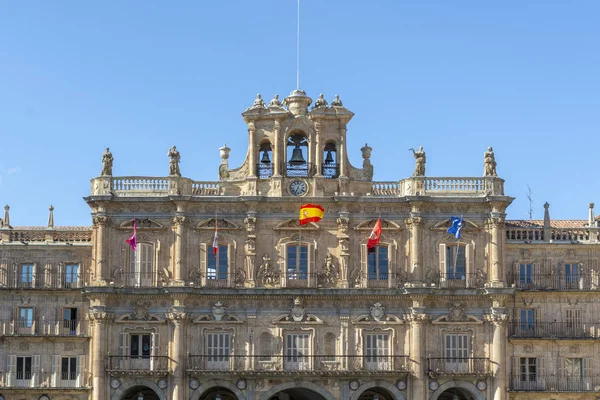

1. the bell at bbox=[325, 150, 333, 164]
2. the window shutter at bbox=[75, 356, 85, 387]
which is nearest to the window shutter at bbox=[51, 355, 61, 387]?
the window shutter at bbox=[75, 356, 85, 387]

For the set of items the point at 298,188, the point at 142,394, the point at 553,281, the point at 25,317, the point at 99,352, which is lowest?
the point at 142,394

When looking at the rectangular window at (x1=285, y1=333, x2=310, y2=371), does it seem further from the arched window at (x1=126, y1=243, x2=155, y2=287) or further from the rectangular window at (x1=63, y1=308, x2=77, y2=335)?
the rectangular window at (x1=63, y1=308, x2=77, y2=335)

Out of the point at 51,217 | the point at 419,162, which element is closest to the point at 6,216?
the point at 51,217

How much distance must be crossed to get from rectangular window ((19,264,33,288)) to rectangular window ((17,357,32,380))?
16.8ft

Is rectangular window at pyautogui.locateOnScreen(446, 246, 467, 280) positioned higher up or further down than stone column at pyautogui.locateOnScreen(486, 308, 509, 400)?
higher up

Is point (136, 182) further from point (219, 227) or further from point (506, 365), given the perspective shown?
point (506, 365)

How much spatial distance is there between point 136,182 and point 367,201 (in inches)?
624

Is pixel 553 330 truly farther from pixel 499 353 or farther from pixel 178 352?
pixel 178 352

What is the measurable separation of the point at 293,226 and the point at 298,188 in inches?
103

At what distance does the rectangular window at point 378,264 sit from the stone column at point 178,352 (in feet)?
42.4

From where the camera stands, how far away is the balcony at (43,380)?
93562 mm

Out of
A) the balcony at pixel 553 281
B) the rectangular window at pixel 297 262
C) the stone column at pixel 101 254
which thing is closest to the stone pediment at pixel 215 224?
the rectangular window at pixel 297 262

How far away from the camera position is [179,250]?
92.9m

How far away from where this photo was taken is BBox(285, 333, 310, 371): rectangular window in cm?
9250
